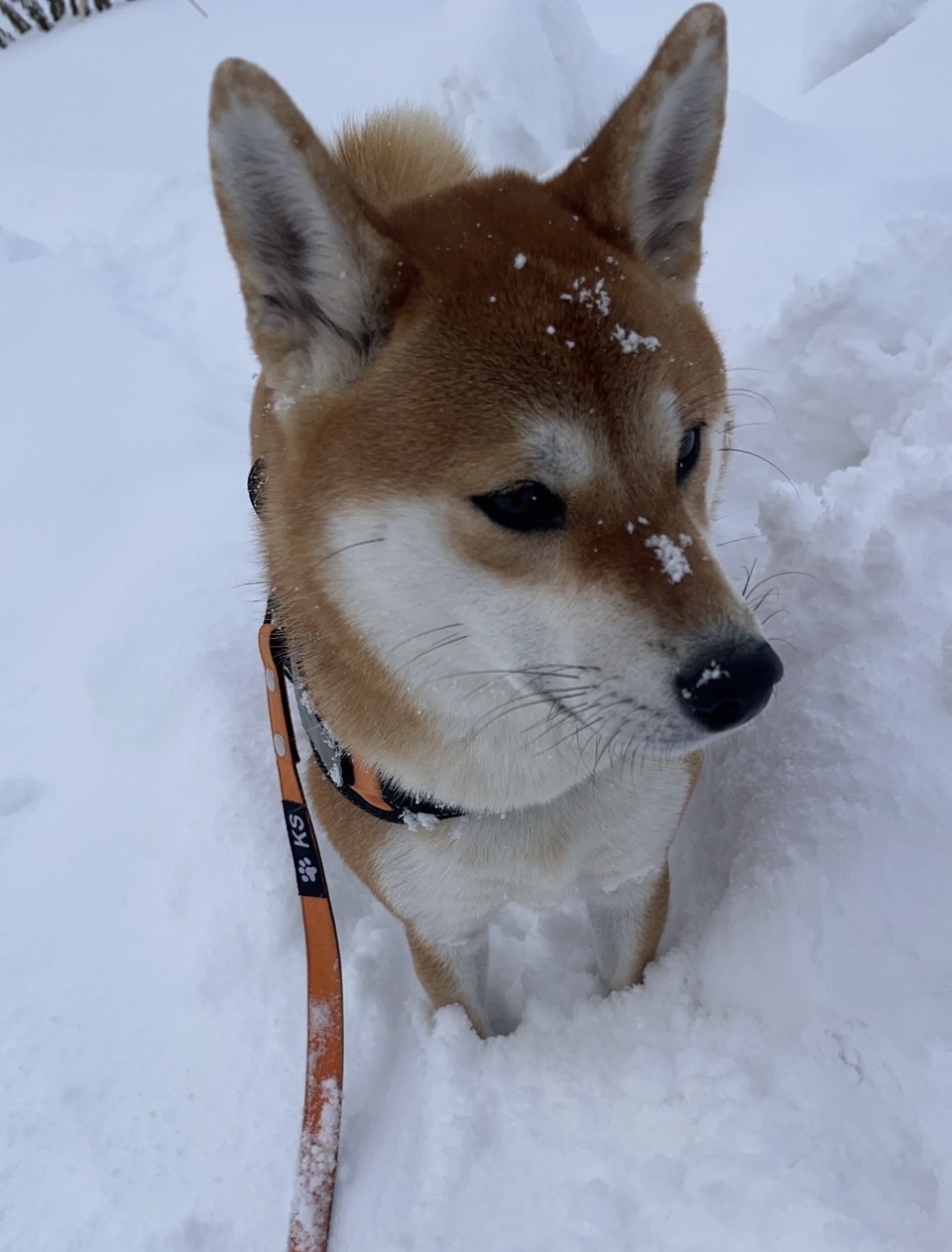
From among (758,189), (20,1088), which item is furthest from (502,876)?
(758,189)

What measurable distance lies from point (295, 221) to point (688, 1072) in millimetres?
1538

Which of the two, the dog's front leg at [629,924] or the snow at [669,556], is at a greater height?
the snow at [669,556]

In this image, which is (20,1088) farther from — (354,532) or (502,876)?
(354,532)

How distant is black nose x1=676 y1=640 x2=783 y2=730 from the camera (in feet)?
3.63

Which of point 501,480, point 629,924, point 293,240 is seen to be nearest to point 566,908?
point 629,924

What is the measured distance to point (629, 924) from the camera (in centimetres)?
179

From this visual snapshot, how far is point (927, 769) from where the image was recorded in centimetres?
160

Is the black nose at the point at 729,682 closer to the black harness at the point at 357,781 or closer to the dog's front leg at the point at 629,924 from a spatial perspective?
the black harness at the point at 357,781

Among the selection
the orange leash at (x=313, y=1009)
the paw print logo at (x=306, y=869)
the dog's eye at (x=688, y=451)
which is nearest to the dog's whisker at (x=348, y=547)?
the dog's eye at (x=688, y=451)

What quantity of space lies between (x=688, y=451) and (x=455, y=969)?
1.12m

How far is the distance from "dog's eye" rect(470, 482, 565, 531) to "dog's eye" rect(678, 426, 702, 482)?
0.24 m

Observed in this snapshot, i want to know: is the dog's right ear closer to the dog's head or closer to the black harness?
the dog's head

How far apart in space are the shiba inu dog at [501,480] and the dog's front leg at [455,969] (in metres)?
0.16

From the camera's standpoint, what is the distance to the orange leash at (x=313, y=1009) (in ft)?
5.33
